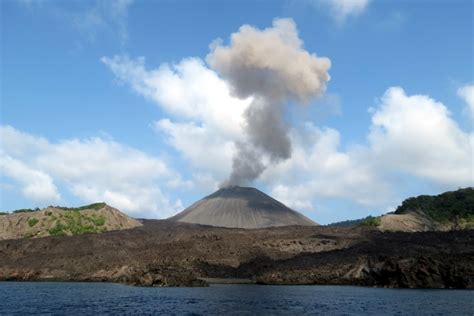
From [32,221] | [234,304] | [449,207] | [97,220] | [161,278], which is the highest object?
[449,207]

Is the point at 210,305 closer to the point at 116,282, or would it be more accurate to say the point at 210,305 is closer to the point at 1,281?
the point at 116,282

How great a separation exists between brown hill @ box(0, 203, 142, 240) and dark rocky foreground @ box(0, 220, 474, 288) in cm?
2016

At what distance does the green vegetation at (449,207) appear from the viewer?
181 metres

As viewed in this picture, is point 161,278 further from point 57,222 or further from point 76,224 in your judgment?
point 57,222

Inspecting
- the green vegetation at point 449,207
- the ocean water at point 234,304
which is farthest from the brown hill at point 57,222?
the green vegetation at point 449,207

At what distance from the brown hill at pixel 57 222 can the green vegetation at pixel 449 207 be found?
113749mm

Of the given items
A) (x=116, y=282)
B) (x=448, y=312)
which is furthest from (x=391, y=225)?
(x=448, y=312)

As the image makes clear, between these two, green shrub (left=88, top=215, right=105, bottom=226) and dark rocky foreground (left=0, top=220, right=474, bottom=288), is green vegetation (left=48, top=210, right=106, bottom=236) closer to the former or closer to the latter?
green shrub (left=88, top=215, right=105, bottom=226)

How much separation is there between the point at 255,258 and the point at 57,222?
7397 cm

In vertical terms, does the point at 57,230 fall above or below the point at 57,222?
below

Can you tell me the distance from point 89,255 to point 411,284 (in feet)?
257

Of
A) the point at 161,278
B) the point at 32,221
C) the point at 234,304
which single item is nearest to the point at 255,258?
the point at 161,278

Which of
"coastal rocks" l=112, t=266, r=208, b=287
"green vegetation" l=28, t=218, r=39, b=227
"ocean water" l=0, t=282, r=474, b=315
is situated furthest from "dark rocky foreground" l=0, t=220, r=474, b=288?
"green vegetation" l=28, t=218, r=39, b=227

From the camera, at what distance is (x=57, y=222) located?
165750mm
